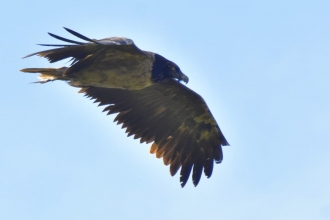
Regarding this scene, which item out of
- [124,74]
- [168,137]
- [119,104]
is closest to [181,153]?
[168,137]

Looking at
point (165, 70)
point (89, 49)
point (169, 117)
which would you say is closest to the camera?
point (89, 49)

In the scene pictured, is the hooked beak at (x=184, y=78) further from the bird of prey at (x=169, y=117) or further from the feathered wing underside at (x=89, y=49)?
the feathered wing underside at (x=89, y=49)

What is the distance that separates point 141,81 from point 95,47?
1.00m

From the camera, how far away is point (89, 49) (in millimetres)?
12875

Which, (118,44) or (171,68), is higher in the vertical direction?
(171,68)

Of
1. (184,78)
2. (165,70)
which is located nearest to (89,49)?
(165,70)

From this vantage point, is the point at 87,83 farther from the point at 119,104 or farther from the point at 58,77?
the point at 119,104

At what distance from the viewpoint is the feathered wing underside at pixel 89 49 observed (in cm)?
1249

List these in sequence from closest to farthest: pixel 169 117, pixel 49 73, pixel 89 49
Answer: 1. pixel 89 49
2. pixel 49 73
3. pixel 169 117

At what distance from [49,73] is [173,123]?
2561 mm

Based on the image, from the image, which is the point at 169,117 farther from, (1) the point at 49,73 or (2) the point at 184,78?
(1) the point at 49,73

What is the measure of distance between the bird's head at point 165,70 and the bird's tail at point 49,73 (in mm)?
1355

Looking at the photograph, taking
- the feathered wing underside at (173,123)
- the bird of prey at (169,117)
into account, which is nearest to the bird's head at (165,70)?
the bird of prey at (169,117)

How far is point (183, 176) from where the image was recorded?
1466cm
